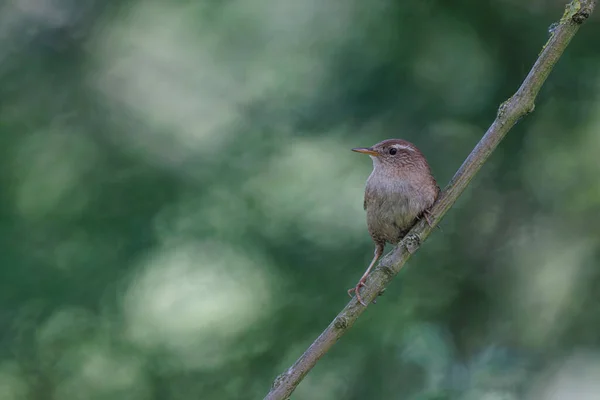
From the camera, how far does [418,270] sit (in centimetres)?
512

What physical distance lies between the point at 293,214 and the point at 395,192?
1402mm

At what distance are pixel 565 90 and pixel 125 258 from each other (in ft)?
9.45

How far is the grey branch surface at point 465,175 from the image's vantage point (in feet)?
7.89

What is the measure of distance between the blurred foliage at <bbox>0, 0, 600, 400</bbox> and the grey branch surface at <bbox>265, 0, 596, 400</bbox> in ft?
5.80

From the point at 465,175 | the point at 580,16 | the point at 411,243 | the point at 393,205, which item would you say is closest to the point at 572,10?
the point at 580,16

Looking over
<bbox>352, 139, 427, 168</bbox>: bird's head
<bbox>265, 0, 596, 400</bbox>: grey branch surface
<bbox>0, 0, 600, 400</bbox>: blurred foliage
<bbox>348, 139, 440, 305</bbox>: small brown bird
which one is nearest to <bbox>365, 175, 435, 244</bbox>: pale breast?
<bbox>348, 139, 440, 305</bbox>: small brown bird

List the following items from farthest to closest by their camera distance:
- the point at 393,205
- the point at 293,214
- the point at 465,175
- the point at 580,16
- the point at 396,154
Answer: the point at 293,214 < the point at 396,154 < the point at 393,205 < the point at 465,175 < the point at 580,16

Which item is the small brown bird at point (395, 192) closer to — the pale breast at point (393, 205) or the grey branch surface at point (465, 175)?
the pale breast at point (393, 205)

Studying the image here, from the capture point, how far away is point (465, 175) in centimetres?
255

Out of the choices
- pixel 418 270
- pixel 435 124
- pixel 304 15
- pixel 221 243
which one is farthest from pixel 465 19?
pixel 221 243

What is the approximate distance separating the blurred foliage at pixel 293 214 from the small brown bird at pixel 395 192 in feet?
3.05

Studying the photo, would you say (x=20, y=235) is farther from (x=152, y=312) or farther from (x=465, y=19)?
(x=465, y=19)

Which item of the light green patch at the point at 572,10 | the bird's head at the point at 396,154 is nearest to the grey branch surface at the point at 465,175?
the light green patch at the point at 572,10

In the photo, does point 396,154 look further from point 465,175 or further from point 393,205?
point 465,175
